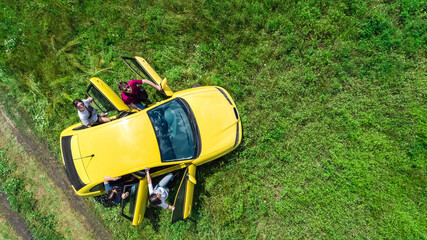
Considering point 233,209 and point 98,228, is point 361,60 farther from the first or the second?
point 98,228

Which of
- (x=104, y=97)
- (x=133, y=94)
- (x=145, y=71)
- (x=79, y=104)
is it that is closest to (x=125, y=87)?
(x=133, y=94)

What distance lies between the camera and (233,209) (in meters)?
6.30

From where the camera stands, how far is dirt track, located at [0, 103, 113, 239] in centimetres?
685

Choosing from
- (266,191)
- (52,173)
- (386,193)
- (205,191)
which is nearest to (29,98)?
(52,173)

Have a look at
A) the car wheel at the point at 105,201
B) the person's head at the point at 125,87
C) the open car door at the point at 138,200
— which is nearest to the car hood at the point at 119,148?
the open car door at the point at 138,200

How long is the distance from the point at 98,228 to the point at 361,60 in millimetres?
8932

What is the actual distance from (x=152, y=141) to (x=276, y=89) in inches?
146

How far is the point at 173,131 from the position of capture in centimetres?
529

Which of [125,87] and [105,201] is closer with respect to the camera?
[125,87]

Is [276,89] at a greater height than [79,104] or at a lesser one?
lesser

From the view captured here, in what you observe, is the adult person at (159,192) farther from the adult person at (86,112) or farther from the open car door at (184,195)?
the adult person at (86,112)

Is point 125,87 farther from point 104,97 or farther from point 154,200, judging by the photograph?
point 154,200

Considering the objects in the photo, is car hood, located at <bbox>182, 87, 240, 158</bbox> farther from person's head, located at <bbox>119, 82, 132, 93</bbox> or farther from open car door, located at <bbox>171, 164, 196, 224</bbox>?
person's head, located at <bbox>119, 82, 132, 93</bbox>

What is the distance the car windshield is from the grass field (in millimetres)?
1500
